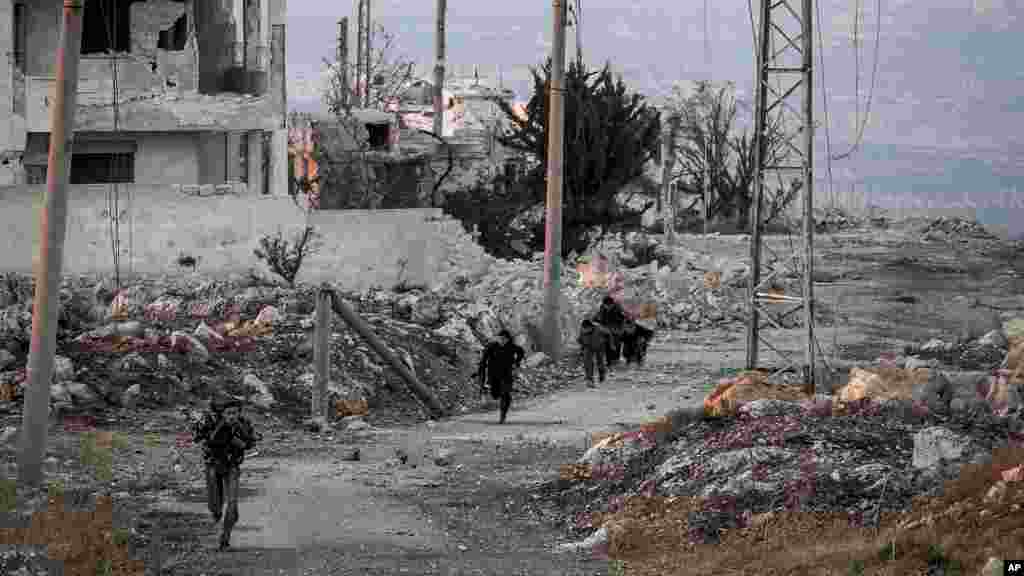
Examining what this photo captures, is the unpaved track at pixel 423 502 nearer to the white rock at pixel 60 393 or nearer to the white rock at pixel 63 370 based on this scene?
the white rock at pixel 60 393

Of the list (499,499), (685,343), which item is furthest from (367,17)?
(499,499)

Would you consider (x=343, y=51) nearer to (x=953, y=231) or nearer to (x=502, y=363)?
(x=953, y=231)

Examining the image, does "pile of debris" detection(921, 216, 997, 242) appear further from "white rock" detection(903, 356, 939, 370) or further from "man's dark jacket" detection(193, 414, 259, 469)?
"man's dark jacket" detection(193, 414, 259, 469)

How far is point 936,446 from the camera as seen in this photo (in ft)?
50.0

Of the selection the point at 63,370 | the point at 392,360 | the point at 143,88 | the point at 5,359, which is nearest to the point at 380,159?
the point at 143,88

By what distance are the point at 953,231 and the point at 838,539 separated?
6702cm

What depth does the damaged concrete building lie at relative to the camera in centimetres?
3694

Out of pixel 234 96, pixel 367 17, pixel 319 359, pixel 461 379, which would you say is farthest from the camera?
pixel 367 17

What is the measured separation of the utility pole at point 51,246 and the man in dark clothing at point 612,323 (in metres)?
13.4

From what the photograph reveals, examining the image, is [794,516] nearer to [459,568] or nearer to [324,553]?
[459,568]

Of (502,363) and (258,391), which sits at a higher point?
(502,363)

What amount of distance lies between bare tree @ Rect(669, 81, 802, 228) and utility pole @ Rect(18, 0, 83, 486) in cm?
6082

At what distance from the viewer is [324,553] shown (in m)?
14.3

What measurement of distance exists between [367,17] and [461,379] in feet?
177
